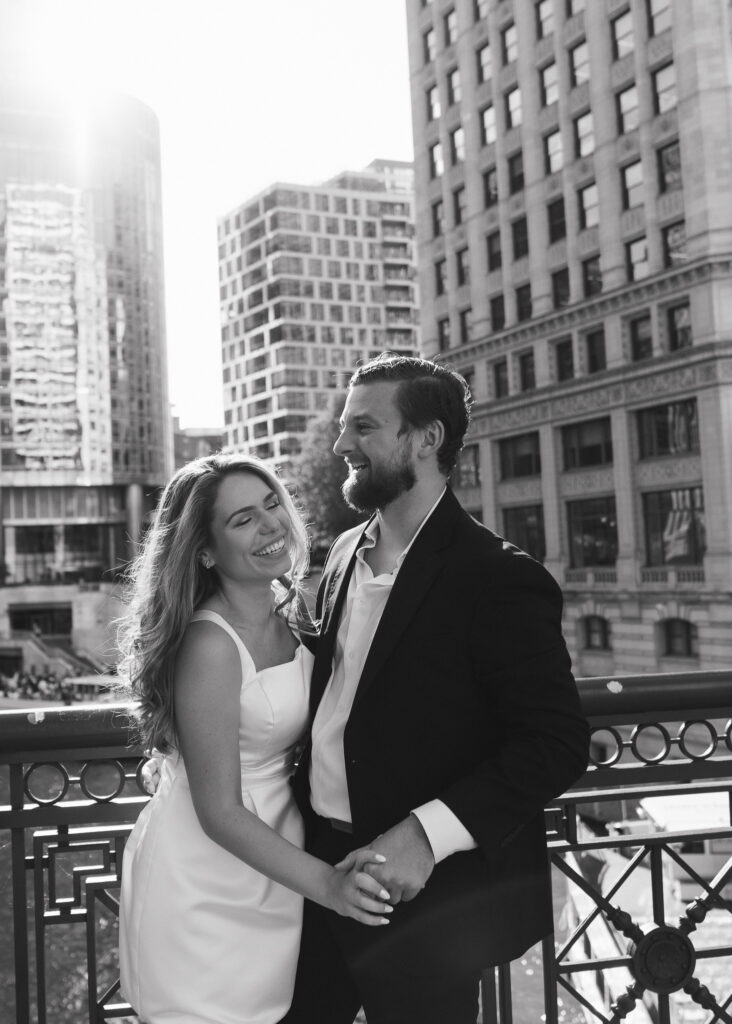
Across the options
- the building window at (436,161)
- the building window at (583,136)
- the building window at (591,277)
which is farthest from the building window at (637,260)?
the building window at (436,161)

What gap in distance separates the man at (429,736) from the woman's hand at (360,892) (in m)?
0.03

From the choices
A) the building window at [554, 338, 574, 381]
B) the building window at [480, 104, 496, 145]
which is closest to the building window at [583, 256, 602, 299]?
the building window at [554, 338, 574, 381]

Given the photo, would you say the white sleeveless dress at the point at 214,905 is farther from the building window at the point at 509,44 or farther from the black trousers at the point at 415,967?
the building window at the point at 509,44

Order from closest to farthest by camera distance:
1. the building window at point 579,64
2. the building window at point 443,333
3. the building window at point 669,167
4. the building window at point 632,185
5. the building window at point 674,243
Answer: the building window at point 674,243
the building window at point 669,167
the building window at point 632,185
the building window at point 579,64
the building window at point 443,333

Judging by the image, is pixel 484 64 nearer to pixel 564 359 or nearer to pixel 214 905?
pixel 564 359

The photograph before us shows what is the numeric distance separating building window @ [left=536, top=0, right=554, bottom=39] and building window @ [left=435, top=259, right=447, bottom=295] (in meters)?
10.5

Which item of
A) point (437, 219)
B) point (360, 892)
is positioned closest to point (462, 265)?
point (437, 219)

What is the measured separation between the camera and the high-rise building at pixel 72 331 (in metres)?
83.5

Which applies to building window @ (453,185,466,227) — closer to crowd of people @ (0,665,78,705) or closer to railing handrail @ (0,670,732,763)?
crowd of people @ (0,665,78,705)

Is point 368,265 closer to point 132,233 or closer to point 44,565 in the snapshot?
point 132,233

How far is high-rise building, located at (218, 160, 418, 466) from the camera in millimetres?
101875

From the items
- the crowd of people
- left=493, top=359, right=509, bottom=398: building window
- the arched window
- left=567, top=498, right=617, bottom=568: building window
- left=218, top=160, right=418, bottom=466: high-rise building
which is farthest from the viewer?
left=218, top=160, right=418, bottom=466: high-rise building

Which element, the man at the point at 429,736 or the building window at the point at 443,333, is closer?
the man at the point at 429,736

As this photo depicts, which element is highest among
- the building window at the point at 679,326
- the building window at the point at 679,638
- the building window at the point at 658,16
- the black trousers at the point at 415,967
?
the building window at the point at 658,16
